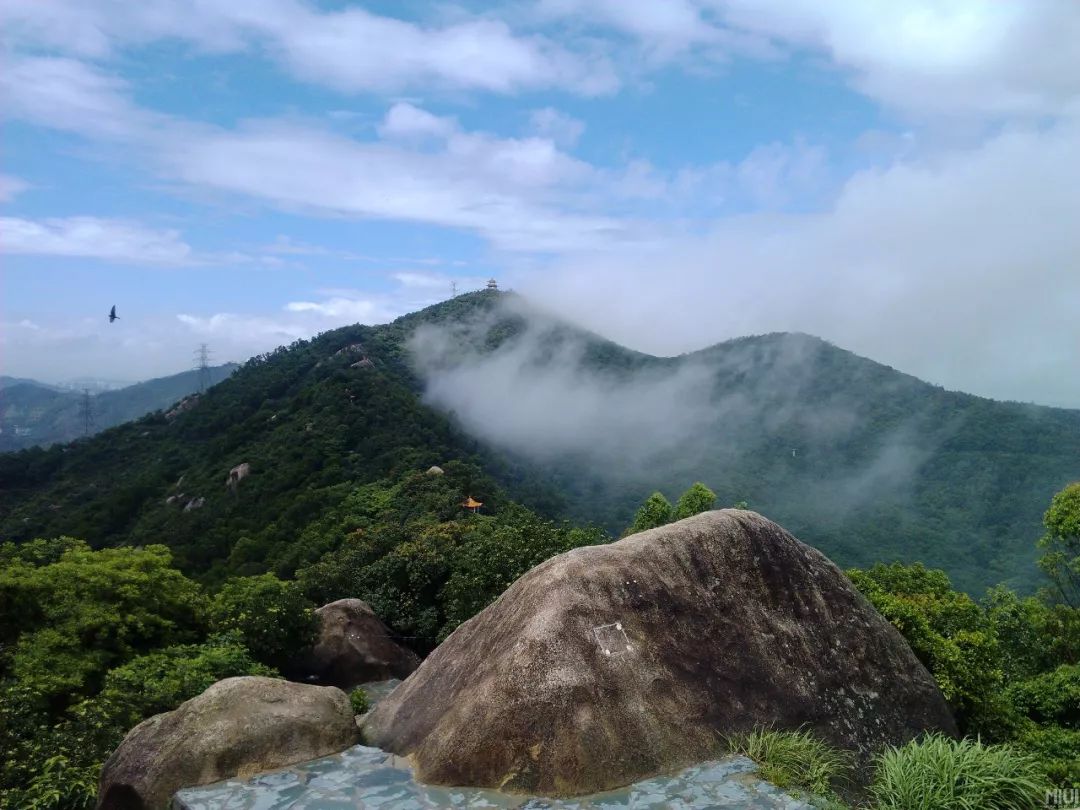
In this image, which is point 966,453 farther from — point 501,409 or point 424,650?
point 424,650

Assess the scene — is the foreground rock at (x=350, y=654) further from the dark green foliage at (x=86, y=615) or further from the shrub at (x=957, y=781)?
the shrub at (x=957, y=781)

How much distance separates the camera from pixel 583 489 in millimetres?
75250

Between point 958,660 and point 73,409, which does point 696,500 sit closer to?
point 958,660

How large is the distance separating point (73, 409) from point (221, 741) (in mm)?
193226

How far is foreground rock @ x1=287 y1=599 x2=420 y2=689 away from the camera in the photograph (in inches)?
612

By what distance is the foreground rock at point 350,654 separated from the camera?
15539 mm

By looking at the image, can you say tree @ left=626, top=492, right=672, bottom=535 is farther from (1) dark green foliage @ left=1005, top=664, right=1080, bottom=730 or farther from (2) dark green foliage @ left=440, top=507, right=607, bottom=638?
(1) dark green foliage @ left=1005, top=664, right=1080, bottom=730

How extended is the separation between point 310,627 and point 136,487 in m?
48.0

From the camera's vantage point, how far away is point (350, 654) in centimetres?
1588

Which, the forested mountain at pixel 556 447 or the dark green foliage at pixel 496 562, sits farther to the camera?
the forested mountain at pixel 556 447

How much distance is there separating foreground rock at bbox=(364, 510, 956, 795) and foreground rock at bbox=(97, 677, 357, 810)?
2.45 feet

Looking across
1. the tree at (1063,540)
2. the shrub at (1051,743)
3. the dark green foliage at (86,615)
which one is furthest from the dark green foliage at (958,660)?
the dark green foliage at (86,615)

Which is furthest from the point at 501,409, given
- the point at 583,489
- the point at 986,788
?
the point at 986,788

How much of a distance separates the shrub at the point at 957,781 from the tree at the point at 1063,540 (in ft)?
61.9
